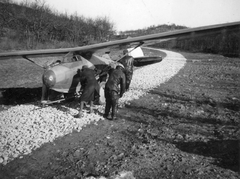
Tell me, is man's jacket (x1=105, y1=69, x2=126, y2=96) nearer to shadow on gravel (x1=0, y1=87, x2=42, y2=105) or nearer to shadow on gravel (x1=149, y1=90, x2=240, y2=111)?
shadow on gravel (x1=149, y1=90, x2=240, y2=111)

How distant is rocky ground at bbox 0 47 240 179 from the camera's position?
378 cm

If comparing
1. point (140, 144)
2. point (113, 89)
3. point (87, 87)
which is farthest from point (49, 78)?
point (140, 144)

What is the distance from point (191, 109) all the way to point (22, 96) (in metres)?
8.39

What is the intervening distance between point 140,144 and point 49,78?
3958 millimetres

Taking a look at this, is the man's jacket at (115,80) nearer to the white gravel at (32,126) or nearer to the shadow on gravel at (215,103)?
the white gravel at (32,126)

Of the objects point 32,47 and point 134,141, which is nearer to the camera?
point 134,141

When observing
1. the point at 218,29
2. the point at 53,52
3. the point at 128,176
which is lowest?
the point at 128,176

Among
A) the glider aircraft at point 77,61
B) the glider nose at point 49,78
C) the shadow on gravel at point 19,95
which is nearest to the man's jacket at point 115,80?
the glider aircraft at point 77,61

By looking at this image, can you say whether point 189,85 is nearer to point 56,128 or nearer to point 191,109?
point 191,109

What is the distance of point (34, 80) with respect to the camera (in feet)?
43.4

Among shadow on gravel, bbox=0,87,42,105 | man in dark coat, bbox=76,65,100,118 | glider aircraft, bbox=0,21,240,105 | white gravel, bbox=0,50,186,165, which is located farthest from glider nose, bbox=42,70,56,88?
shadow on gravel, bbox=0,87,42,105

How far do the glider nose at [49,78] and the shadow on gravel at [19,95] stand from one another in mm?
2782

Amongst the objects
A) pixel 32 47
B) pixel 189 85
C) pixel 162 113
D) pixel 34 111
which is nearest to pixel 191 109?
pixel 162 113

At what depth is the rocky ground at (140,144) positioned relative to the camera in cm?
378
